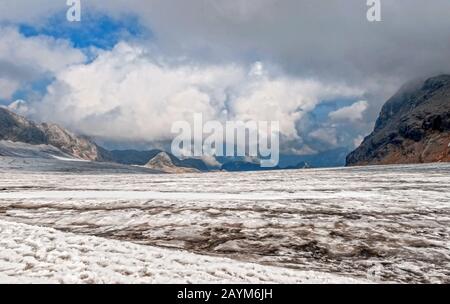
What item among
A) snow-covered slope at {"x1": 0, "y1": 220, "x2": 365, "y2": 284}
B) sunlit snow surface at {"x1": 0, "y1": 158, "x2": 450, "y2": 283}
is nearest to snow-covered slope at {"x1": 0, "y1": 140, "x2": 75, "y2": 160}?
sunlit snow surface at {"x1": 0, "y1": 158, "x2": 450, "y2": 283}

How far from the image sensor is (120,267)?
675 cm

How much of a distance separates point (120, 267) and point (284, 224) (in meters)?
5.35

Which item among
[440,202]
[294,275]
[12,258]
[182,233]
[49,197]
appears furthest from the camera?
[49,197]

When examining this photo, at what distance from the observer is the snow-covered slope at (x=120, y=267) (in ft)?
20.5

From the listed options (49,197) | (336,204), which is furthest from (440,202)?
(49,197)

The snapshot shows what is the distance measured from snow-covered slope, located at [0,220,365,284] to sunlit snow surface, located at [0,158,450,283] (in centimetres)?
22

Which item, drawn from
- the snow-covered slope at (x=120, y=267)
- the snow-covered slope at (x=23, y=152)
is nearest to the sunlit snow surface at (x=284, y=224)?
the snow-covered slope at (x=120, y=267)

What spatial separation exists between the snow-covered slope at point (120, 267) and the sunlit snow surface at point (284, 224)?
0.71 ft

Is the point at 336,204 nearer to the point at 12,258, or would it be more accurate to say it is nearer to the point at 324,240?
the point at 324,240

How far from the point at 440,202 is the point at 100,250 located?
11.9 m

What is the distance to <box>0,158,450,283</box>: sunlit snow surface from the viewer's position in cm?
756

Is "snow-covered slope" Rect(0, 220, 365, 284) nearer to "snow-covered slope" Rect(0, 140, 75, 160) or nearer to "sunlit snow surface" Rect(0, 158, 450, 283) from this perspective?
"sunlit snow surface" Rect(0, 158, 450, 283)

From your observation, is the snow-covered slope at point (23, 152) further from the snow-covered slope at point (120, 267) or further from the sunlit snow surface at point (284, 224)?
the snow-covered slope at point (120, 267)

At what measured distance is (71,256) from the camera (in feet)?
24.1
